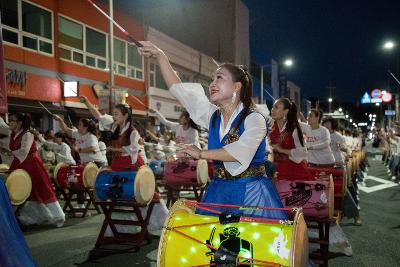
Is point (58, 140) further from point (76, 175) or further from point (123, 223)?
point (123, 223)

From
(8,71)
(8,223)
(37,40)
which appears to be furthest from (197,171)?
(37,40)

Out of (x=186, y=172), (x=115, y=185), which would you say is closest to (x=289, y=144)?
(x=115, y=185)

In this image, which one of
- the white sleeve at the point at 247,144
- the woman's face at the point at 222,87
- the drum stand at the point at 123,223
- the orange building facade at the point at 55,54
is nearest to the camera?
the white sleeve at the point at 247,144

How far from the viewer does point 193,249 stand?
222 centimetres

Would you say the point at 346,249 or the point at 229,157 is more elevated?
the point at 229,157

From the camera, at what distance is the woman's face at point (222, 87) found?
105 inches

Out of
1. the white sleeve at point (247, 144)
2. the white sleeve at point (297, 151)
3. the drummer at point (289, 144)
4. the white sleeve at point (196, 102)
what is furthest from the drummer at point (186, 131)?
the white sleeve at point (247, 144)

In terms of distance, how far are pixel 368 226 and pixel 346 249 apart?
205cm

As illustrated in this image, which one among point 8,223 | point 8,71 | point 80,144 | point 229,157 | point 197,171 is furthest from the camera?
point 8,71

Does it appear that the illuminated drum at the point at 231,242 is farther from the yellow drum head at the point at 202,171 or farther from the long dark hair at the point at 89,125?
the long dark hair at the point at 89,125

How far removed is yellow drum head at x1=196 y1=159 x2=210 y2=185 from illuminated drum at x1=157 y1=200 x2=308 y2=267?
17.6 ft

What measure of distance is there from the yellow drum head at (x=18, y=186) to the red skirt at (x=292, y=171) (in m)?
3.72

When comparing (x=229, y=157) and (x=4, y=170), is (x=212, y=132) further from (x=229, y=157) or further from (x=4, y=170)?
(x=4, y=170)

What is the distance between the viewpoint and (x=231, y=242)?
85.2 inches
